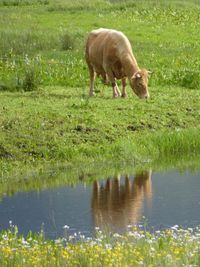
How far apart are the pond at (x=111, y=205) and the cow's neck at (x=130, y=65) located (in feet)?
16.0

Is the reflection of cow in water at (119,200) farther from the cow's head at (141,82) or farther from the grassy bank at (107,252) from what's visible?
the cow's head at (141,82)

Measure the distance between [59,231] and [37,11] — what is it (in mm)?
31917

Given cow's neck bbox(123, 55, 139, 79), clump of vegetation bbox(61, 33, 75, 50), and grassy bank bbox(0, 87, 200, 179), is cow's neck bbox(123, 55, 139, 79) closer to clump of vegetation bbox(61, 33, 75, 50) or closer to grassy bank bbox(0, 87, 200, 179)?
grassy bank bbox(0, 87, 200, 179)

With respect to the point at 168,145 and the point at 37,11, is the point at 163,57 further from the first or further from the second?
the point at 37,11

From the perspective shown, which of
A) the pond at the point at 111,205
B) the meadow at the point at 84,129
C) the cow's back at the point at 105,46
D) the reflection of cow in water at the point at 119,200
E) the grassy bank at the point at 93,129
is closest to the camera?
the meadow at the point at 84,129

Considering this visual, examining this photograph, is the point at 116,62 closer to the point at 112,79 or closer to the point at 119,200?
the point at 112,79

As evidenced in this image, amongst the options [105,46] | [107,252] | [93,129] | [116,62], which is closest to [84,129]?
[93,129]

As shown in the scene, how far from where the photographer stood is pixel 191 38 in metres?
35.2

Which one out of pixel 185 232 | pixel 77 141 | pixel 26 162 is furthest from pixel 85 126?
pixel 185 232

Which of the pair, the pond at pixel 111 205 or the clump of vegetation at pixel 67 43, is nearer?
the pond at pixel 111 205

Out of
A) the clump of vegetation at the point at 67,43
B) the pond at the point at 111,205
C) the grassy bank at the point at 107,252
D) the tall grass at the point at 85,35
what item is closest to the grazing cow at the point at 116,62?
the tall grass at the point at 85,35

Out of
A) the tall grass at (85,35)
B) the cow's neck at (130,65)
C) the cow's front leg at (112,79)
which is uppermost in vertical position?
the cow's neck at (130,65)

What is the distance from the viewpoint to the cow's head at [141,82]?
22484 millimetres

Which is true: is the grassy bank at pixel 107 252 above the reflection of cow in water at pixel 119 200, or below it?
above
